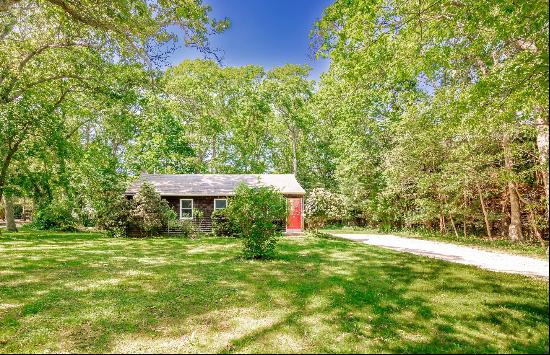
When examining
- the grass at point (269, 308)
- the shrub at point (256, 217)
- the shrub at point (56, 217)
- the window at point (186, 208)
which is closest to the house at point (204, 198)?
the window at point (186, 208)

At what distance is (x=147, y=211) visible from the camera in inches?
791

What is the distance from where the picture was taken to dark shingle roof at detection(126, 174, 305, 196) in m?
22.4

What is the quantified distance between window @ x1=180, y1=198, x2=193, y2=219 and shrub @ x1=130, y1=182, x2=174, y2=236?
181 centimetres

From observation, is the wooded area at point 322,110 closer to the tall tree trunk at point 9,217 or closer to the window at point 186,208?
the tall tree trunk at point 9,217

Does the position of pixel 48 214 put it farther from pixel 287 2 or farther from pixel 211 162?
pixel 287 2

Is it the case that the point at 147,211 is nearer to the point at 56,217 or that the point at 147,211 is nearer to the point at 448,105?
the point at 56,217

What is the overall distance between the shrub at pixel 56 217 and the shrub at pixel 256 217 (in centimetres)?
1860

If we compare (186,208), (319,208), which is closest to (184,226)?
(186,208)

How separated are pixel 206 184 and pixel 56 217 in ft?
38.5

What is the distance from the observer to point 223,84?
3828 cm

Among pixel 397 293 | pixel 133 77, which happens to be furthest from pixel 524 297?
pixel 133 77

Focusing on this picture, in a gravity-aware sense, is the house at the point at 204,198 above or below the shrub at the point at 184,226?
above

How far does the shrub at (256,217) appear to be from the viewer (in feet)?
36.8

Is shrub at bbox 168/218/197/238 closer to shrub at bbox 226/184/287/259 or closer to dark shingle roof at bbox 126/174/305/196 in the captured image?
dark shingle roof at bbox 126/174/305/196
